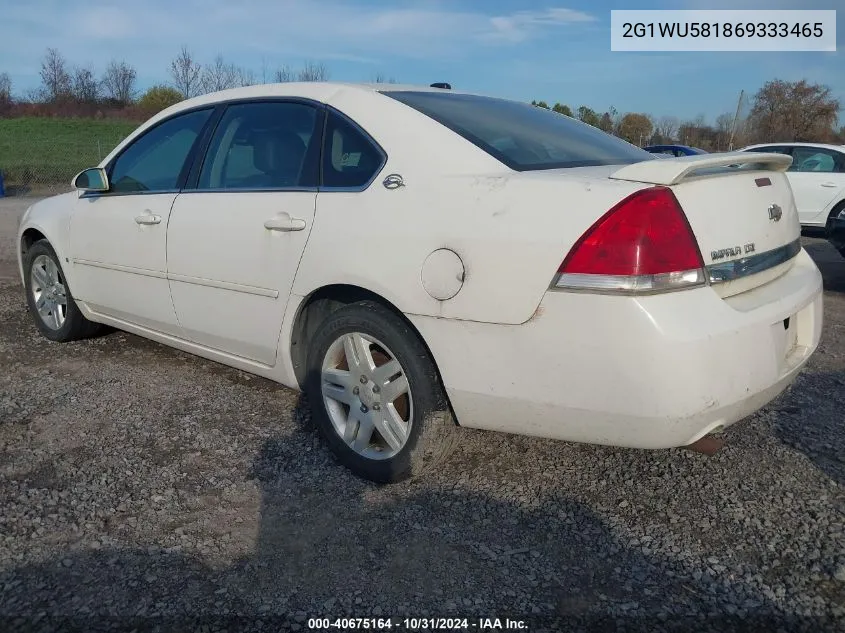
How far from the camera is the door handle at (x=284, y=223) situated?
2.95 m

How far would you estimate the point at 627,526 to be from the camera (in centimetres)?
258

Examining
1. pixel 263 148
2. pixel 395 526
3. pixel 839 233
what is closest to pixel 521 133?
pixel 263 148

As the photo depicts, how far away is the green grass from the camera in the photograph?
67.5 ft

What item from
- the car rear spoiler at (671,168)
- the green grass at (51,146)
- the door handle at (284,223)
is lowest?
the door handle at (284,223)

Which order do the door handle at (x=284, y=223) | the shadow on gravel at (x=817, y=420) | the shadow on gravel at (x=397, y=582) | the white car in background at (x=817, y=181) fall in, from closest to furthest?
the shadow on gravel at (x=397, y=582), the door handle at (x=284, y=223), the shadow on gravel at (x=817, y=420), the white car in background at (x=817, y=181)

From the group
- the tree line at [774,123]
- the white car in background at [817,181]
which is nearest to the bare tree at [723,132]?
the tree line at [774,123]

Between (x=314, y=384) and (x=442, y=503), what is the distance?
76 cm

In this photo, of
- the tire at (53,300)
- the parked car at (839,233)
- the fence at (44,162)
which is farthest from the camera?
the fence at (44,162)

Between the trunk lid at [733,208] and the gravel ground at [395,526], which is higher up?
the trunk lid at [733,208]

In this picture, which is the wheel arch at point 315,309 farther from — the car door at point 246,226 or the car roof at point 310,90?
the car roof at point 310,90

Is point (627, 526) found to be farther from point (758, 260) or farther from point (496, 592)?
point (758, 260)

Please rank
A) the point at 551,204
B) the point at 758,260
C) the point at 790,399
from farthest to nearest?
the point at 790,399, the point at 758,260, the point at 551,204

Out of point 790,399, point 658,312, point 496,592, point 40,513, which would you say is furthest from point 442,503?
point 790,399

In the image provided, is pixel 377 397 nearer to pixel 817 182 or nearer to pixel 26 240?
pixel 26 240
